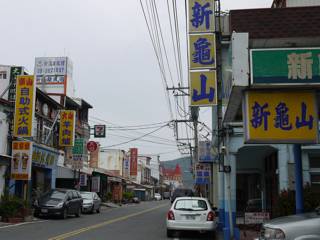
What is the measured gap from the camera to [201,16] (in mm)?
17125

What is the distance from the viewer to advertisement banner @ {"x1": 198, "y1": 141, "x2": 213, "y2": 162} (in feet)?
98.2

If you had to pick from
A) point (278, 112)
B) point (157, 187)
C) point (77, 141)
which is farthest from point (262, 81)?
point (157, 187)

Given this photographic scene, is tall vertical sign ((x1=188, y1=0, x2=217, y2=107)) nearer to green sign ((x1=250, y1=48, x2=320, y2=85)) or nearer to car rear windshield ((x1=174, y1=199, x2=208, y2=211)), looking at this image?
car rear windshield ((x1=174, y1=199, x2=208, y2=211))

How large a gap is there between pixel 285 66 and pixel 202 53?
7.53 m

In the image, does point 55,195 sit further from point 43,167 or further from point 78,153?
point 78,153

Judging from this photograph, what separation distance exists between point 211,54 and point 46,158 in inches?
741

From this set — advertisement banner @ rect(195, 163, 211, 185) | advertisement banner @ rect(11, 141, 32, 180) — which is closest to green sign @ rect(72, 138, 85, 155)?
advertisement banner @ rect(195, 163, 211, 185)

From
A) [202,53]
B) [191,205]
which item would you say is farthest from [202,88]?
[191,205]

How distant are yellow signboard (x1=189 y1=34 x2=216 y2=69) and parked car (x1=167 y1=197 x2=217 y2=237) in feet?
15.7

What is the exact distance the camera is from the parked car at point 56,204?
2445cm

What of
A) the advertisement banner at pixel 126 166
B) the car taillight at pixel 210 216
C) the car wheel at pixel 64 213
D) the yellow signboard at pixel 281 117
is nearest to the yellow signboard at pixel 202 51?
the car taillight at pixel 210 216

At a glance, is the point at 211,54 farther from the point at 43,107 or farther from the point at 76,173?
the point at 76,173

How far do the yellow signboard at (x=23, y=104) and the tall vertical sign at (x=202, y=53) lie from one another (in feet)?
40.0

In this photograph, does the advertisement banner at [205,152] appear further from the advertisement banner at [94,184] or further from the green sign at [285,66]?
the green sign at [285,66]
